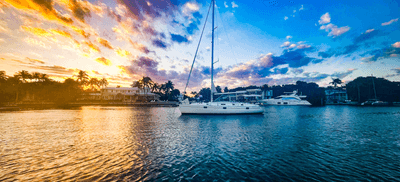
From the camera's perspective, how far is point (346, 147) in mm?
11656

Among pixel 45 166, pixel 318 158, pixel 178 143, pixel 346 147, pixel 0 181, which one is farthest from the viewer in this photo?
pixel 178 143

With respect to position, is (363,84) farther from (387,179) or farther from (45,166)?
(45,166)

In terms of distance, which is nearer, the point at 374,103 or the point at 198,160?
the point at 198,160

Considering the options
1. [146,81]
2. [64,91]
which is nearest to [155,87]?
[146,81]

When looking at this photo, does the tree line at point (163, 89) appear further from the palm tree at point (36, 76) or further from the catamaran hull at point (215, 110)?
the catamaran hull at point (215, 110)

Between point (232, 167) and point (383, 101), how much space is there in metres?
129

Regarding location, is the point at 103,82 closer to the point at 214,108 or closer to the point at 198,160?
the point at 214,108

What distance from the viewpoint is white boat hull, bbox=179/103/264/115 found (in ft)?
107

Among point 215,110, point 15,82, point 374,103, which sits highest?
point 15,82

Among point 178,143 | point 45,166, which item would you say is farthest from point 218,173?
point 45,166

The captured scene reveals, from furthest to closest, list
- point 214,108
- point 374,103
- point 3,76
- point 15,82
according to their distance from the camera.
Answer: point 374,103
point 15,82
point 3,76
point 214,108

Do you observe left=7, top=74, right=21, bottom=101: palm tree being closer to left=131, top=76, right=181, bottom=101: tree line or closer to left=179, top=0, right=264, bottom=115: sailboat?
left=131, top=76, right=181, bottom=101: tree line

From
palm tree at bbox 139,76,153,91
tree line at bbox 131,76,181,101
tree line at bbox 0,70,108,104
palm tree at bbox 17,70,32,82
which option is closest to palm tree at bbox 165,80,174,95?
tree line at bbox 131,76,181,101

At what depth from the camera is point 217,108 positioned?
32.8m
